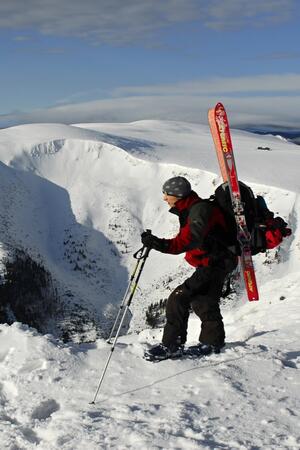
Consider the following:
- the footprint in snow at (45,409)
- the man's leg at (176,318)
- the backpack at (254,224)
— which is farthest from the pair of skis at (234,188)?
the footprint in snow at (45,409)

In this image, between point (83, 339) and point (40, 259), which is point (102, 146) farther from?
point (83, 339)

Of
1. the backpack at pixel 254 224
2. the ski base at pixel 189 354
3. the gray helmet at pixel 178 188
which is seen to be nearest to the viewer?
the gray helmet at pixel 178 188

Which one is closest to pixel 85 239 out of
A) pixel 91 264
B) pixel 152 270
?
pixel 91 264

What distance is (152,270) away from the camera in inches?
2763

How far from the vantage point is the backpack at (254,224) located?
802 centimetres

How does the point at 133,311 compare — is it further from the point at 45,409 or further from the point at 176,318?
the point at 45,409

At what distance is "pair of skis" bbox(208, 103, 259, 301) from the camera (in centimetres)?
809

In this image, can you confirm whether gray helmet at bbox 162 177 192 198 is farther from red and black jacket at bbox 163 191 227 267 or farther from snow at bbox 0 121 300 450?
snow at bbox 0 121 300 450

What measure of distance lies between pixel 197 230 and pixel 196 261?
0.85 m

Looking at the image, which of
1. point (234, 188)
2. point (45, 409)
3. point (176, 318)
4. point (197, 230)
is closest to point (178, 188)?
point (197, 230)

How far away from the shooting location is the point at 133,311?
6400cm

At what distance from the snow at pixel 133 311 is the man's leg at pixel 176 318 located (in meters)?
0.46

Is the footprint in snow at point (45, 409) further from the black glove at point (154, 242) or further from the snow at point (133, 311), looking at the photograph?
the black glove at point (154, 242)

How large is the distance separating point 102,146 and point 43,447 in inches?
3184
